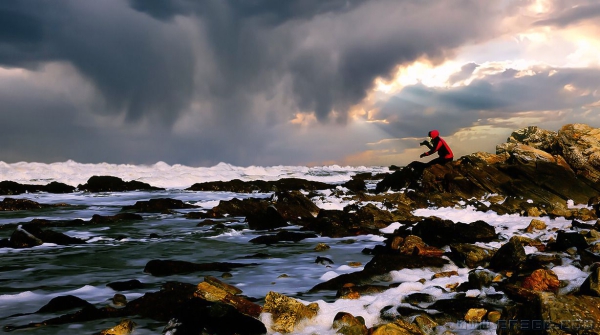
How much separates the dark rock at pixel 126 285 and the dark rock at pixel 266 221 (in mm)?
7020

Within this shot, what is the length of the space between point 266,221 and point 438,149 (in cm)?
1045

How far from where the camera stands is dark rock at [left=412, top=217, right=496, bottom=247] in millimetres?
8742

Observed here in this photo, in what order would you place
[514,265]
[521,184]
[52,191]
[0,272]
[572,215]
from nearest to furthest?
[514,265] < [0,272] < [572,215] < [521,184] < [52,191]

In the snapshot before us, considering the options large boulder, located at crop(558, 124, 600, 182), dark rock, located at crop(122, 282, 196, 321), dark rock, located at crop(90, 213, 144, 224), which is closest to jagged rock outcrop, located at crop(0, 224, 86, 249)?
dark rock, located at crop(90, 213, 144, 224)

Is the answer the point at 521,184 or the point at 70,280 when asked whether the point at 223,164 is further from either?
the point at 70,280

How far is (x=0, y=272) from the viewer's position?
7254 millimetres

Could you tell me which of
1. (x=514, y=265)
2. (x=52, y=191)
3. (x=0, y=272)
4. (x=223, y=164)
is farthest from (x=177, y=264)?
(x=223, y=164)

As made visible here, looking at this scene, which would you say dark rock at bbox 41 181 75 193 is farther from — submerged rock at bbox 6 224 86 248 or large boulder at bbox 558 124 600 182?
large boulder at bbox 558 124 600 182

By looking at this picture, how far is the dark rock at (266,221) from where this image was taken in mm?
12969

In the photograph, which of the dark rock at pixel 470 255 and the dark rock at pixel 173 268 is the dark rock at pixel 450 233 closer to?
the dark rock at pixel 470 255

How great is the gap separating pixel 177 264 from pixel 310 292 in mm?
2646

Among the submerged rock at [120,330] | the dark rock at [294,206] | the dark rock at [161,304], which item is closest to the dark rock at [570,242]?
the dark rock at [161,304]

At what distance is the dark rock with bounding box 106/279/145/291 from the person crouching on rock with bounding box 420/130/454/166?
15365 millimetres

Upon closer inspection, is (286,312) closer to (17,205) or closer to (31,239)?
(31,239)
